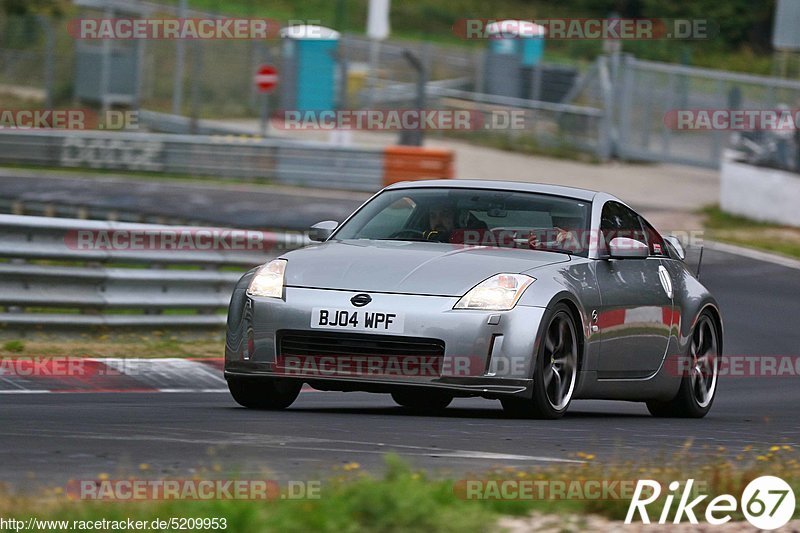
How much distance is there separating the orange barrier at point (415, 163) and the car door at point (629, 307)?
1812 centimetres

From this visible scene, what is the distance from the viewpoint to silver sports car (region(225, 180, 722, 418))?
824 cm

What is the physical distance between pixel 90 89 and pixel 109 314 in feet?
85.3

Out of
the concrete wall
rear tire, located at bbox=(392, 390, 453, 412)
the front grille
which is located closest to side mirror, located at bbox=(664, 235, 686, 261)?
rear tire, located at bbox=(392, 390, 453, 412)

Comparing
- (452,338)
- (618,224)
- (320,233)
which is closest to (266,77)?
(618,224)

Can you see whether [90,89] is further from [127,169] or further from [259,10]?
[259,10]

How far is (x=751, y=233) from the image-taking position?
1003 inches

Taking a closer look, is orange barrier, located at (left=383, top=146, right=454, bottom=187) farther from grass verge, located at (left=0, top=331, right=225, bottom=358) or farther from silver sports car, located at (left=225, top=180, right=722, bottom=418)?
silver sports car, located at (left=225, top=180, right=722, bottom=418)

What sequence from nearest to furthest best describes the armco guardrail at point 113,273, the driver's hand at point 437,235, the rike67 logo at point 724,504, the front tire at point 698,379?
the rike67 logo at point 724,504 < the driver's hand at point 437,235 < the front tire at point 698,379 < the armco guardrail at point 113,273

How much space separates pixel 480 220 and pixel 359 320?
1.37m

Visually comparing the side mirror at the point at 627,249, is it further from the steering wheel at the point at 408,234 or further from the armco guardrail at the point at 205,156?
the armco guardrail at the point at 205,156

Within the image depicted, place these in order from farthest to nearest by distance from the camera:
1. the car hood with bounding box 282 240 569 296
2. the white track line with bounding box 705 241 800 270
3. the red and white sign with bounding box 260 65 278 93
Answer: the red and white sign with bounding box 260 65 278 93, the white track line with bounding box 705 241 800 270, the car hood with bounding box 282 240 569 296

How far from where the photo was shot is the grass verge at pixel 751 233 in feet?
78.0

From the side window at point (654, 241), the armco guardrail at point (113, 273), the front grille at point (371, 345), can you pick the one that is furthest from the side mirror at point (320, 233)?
the armco guardrail at point (113, 273)

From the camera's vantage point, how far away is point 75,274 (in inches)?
489
